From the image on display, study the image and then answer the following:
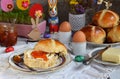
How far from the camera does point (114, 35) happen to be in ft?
3.79

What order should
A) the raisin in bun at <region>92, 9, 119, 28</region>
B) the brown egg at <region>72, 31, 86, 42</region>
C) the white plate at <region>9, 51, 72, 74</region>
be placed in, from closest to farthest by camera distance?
the white plate at <region>9, 51, 72, 74</region>
the brown egg at <region>72, 31, 86, 42</region>
the raisin in bun at <region>92, 9, 119, 28</region>

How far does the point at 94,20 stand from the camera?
1.21 meters

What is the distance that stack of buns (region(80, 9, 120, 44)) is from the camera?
1.14 meters

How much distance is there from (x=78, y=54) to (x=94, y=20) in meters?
0.20

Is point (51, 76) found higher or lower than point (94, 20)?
lower

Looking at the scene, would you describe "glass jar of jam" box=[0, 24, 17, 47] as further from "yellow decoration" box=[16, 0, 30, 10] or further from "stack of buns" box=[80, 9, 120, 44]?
"stack of buns" box=[80, 9, 120, 44]

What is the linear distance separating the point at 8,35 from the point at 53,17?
9.7 inches

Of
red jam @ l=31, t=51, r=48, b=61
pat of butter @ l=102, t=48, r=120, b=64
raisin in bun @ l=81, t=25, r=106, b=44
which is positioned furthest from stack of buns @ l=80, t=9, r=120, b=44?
red jam @ l=31, t=51, r=48, b=61

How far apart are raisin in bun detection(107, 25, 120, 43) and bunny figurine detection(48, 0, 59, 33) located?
0.92ft

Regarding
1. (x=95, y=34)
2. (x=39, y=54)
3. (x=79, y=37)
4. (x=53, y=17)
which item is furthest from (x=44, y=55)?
(x=53, y=17)

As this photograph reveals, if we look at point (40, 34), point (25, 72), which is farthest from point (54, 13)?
point (25, 72)

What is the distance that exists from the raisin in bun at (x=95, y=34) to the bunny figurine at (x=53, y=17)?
218 millimetres

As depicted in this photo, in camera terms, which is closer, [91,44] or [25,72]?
[25,72]

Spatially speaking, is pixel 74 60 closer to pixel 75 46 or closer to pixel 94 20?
pixel 75 46
